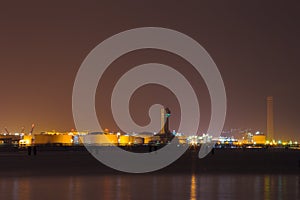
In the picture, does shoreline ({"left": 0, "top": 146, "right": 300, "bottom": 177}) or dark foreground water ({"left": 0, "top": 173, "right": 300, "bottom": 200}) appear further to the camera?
shoreline ({"left": 0, "top": 146, "right": 300, "bottom": 177})

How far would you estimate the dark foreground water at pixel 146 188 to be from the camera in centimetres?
2430

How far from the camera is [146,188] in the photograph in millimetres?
27672

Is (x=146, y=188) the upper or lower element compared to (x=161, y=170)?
upper

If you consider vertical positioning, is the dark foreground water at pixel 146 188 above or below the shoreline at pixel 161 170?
above

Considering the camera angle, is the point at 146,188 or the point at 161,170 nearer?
the point at 146,188

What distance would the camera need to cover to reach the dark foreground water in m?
24.3

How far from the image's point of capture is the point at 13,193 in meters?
25.1

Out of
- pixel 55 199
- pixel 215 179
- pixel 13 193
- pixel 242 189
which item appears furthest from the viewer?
pixel 215 179

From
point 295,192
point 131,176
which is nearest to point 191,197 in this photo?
point 295,192

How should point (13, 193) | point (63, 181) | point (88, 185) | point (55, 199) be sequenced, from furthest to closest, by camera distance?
point (63, 181), point (88, 185), point (13, 193), point (55, 199)

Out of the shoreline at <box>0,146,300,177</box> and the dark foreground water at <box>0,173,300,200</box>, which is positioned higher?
the dark foreground water at <box>0,173,300,200</box>

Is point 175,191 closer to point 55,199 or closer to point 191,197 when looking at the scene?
point 191,197

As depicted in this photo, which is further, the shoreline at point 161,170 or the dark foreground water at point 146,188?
the shoreline at point 161,170

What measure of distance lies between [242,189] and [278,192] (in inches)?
77.5
